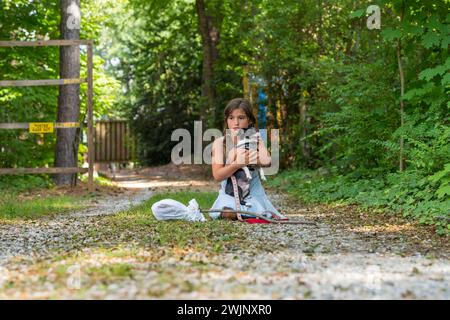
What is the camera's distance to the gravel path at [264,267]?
337 cm

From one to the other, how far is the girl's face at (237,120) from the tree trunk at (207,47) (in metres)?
13.6

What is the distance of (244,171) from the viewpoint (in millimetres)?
7121

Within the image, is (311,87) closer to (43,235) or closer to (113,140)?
(43,235)

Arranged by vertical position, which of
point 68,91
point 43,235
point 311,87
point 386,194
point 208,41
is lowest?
point 43,235

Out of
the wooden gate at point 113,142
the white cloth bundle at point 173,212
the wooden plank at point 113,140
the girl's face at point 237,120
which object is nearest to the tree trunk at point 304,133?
the girl's face at point 237,120

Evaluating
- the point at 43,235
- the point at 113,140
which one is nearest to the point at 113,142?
the point at 113,140

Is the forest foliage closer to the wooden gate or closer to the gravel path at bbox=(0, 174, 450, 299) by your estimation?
the wooden gate

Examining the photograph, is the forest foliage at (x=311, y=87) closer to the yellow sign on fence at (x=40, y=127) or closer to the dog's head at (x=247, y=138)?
the dog's head at (x=247, y=138)

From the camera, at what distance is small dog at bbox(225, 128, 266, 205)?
6961mm

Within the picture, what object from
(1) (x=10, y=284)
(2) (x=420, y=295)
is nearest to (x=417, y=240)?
(2) (x=420, y=295)

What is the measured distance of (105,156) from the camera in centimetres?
2897

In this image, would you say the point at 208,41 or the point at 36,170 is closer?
the point at 36,170

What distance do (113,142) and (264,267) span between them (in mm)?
25507
